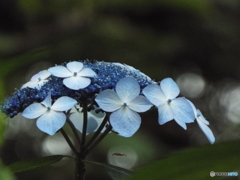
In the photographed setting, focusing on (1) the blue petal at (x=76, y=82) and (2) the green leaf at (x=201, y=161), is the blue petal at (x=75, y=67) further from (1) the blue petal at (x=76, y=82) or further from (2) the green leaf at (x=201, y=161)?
(2) the green leaf at (x=201, y=161)

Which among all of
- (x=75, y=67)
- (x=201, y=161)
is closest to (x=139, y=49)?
(x=75, y=67)

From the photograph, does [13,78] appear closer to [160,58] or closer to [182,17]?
[160,58]

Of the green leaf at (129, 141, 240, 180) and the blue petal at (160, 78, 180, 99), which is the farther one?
the blue petal at (160, 78, 180, 99)

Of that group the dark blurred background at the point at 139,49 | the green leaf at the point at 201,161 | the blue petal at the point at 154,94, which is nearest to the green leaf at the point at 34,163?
the blue petal at the point at 154,94

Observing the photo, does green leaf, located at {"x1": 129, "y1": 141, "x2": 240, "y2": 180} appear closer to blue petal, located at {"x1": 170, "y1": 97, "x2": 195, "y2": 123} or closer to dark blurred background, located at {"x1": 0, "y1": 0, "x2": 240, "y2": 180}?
blue petal, located at {"x1": 170, "y1": 97, "x2": 195, "y2": 123}

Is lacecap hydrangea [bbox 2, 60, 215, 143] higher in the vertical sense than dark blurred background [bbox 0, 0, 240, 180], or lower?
lower

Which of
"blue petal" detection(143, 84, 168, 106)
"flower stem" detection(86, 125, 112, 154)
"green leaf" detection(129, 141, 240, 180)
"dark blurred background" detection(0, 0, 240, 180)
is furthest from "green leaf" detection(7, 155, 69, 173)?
"dark blurred background" detection(0, 0, 240, 180)
